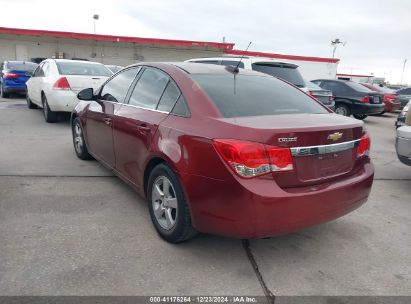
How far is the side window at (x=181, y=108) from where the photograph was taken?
3016 millimetres

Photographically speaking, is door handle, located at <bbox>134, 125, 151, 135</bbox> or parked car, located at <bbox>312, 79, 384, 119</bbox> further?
parked car, located at <bbox>312, 79, 384, 119</bbox>

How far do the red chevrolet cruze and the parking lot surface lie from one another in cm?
33

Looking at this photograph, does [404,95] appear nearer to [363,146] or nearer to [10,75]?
[363,146]

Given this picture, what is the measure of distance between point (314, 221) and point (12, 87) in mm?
13436

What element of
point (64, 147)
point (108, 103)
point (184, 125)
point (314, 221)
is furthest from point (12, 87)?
point (314, 221)

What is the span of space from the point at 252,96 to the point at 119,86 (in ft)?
6.15

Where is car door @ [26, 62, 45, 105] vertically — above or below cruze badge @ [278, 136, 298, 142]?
below

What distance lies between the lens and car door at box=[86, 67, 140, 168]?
4.18 metres

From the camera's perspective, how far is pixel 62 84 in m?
7.90

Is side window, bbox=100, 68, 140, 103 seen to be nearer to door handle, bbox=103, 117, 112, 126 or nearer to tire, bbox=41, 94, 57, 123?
door handle, bbox=103, 117, 112, 126

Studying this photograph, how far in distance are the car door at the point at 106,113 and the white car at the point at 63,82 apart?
339cm

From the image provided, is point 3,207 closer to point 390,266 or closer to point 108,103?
point 108,103

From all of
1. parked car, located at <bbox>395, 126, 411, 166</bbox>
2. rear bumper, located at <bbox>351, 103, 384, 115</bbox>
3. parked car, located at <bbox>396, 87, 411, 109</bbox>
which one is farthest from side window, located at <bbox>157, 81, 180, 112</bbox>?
parked car, located at <bbox>396, 87, 411, 109</bbox>

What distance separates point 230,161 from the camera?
2512 mm
